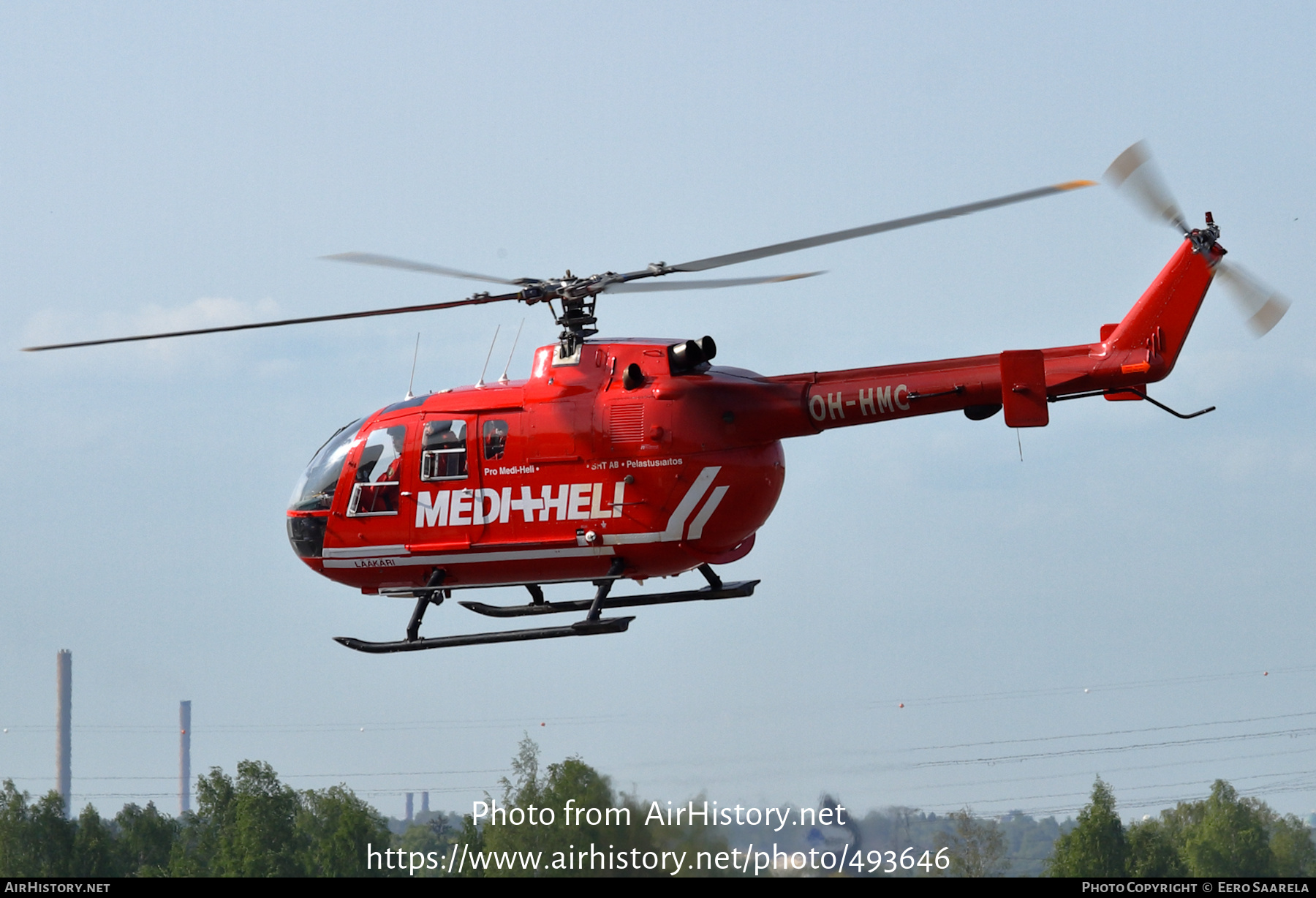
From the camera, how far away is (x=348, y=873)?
182 ft

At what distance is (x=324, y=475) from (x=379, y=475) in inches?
42.6

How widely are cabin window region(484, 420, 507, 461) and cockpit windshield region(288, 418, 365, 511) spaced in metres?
2.36

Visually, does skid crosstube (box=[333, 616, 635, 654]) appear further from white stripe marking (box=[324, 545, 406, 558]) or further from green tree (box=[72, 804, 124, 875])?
green tree (box=[72, 804, 124, 875])

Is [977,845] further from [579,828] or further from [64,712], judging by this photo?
[64,712]

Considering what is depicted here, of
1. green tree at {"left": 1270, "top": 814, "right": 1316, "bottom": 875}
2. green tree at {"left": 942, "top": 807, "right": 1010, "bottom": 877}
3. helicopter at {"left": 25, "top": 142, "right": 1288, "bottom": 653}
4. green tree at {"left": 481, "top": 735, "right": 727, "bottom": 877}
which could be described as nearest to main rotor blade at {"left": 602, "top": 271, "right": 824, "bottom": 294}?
helicopter at {"left": 25, "top": 142, "right": 1288, "bottom": 653}

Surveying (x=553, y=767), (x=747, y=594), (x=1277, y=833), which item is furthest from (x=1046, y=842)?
(x=747, y=594)

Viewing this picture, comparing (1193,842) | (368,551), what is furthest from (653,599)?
(1193,842)

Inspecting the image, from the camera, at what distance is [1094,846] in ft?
184

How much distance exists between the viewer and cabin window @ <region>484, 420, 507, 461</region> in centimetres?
2091

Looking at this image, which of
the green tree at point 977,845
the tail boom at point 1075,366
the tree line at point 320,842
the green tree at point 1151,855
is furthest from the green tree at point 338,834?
the tail boom at point 1075,366

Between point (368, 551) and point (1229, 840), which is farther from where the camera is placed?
point (1229, 840)

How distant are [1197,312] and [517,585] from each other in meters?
9.22

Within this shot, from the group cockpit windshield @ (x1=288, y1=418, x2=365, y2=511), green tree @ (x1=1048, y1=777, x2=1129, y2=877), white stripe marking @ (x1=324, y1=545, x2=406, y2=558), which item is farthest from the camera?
green tree @ (x1=1048, y1=777, x2=1129, y2=877)

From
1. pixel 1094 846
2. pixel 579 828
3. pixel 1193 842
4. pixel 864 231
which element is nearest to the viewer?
pixel 864 231
